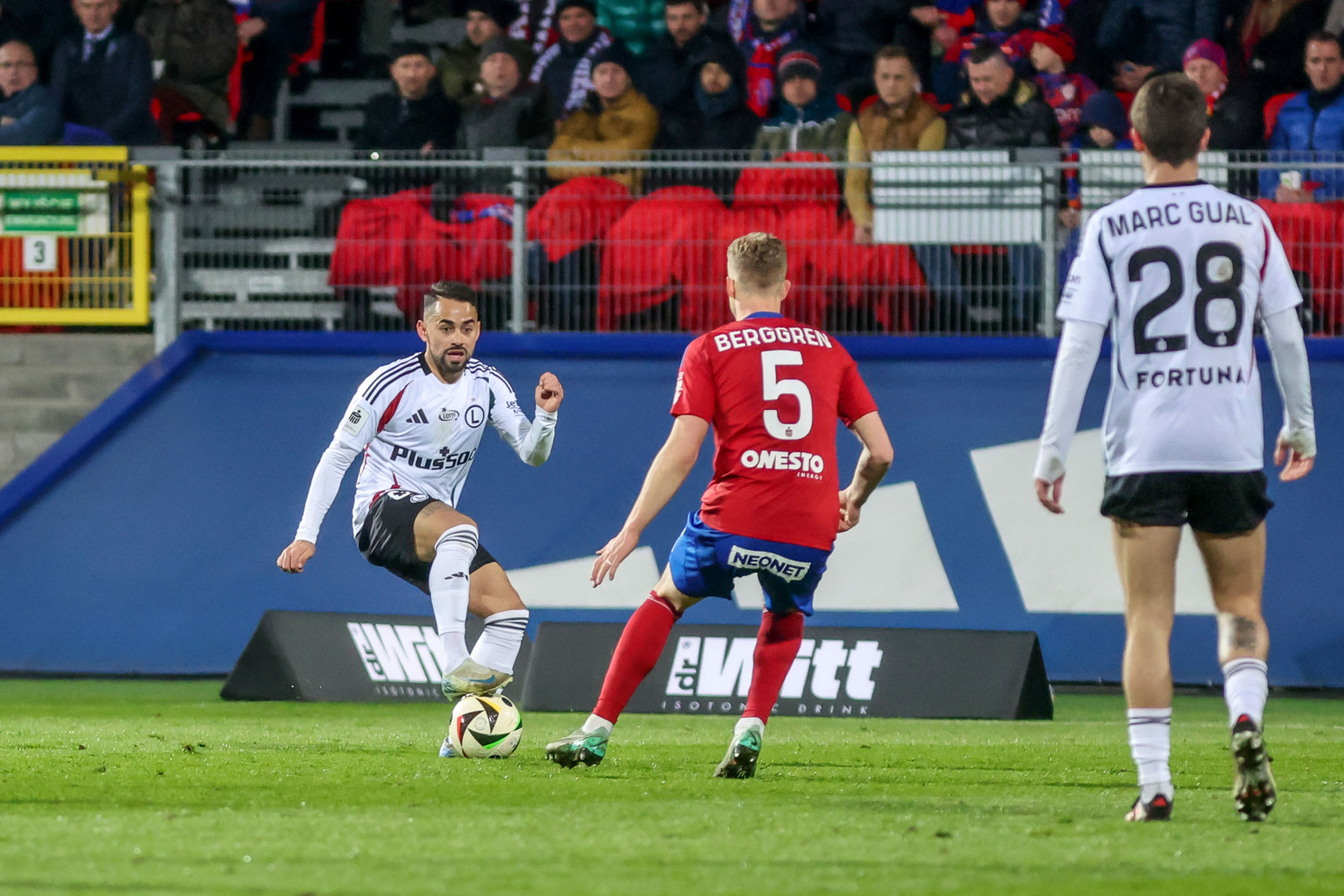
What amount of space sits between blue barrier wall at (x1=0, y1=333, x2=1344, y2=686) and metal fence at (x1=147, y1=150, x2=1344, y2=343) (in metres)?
0.23

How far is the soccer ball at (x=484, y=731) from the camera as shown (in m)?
6.71

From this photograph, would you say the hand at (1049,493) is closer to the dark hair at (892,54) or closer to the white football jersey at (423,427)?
the white football jersey at (423,427)

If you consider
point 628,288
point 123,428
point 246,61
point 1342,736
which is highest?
point 246,61

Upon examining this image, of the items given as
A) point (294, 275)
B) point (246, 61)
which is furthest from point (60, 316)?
point (246, 61)

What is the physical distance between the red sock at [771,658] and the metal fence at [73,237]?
6.88 m

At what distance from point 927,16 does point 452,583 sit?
8133 mm

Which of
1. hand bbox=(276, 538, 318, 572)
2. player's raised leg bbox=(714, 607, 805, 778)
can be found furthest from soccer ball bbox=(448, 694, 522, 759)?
player's raised leg bbox=(714, 607, 805, 778)

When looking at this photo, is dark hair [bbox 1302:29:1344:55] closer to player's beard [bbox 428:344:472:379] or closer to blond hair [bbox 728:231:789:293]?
player's beard [bbox 428:344:472:379]

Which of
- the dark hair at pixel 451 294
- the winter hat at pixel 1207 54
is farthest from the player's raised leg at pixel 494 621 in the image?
the winter hat at pixel 1207 54

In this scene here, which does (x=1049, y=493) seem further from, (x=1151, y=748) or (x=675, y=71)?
(x=675, y=71)

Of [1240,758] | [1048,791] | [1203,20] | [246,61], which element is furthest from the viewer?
[246,61]

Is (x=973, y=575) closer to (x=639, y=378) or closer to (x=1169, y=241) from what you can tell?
(x=639, y=378)

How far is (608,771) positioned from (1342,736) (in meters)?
3.89

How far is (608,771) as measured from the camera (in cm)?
620
